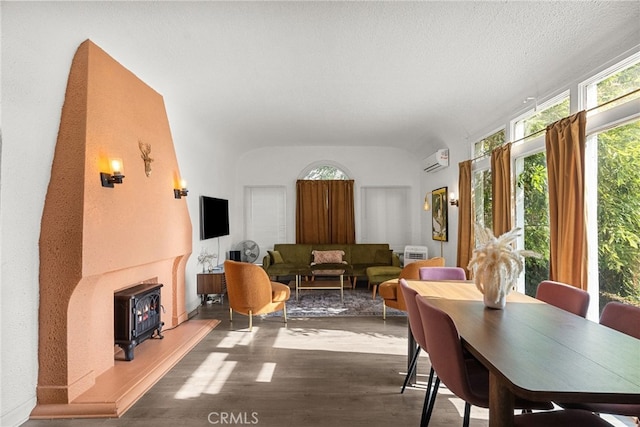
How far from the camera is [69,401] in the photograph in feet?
7.81

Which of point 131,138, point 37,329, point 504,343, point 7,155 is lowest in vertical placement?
point 37,329

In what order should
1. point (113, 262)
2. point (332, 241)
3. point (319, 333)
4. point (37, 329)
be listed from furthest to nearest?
point (332, 241) < point (319, 333) < point (113, 262) < point (37, 329)

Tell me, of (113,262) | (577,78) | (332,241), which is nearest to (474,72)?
(577,78)

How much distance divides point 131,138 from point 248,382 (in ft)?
7.76

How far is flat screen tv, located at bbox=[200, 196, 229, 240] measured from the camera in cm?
515

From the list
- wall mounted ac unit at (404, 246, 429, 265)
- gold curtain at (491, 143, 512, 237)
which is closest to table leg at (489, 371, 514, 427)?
gold curtain at (491, 143, 512, 237)

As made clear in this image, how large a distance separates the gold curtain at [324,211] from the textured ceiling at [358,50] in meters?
2.83

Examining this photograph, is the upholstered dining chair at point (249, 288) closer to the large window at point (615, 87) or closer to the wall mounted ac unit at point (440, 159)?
the large window at point (615, 87)

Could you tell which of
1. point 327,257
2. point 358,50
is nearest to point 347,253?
point 327,257

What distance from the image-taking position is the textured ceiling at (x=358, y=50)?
2.33 m

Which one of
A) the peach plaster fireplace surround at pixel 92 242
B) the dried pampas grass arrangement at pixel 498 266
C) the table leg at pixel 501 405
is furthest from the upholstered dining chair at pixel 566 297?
the peach plaster fireplace surround at pixel 92 242

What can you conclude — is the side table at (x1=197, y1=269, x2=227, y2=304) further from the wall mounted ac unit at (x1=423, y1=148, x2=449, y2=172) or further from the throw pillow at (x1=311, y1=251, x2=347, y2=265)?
the wall mounted ac unit at (x1=423, y1=148, x2=449, y2=172)

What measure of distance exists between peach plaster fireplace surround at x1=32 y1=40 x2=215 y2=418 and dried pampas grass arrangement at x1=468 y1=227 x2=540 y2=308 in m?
2.55

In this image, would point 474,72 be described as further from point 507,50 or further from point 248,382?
point 248,382
